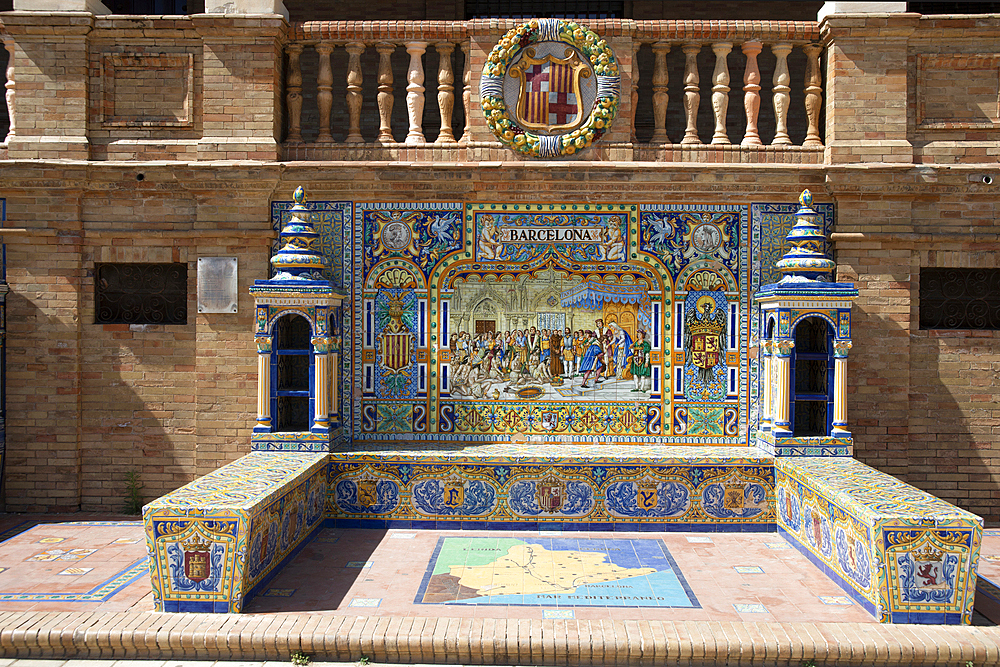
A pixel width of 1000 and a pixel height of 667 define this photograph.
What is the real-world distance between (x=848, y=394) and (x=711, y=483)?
6.55 ft

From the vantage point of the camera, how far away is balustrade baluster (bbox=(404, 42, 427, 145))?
364 inches

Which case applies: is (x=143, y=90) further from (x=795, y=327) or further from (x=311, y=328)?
(x=795, y=327)

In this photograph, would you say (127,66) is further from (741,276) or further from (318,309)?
(741,276)

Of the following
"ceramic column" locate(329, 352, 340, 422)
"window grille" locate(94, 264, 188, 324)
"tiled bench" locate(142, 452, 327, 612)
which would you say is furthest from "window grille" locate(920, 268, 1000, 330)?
"window grille" locate(94, 264, 188, 324)

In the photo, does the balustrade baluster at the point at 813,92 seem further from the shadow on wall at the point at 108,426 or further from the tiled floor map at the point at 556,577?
the shadow on wall at the point at 108,426

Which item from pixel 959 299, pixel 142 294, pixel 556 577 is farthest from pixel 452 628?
pixel 959 299

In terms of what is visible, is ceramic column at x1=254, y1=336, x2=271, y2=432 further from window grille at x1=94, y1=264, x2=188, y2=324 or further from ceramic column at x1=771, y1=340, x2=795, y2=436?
ceramic column at x1=771, y1=340, x2=795, y2=436

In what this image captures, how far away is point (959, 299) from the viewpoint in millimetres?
9125

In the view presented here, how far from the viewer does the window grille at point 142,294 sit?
30.8 feet

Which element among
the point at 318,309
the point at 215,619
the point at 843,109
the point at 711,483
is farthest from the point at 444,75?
the point at 215,619

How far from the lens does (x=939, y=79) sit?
899 centimetres

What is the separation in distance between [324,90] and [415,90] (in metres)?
1.13

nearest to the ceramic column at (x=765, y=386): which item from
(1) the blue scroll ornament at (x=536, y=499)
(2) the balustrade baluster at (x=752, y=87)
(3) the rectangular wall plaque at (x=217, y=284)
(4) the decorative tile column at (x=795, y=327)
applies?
(4) the decorative tile column at (x=795, y=327)

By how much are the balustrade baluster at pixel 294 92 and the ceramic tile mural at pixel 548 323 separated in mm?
1276
